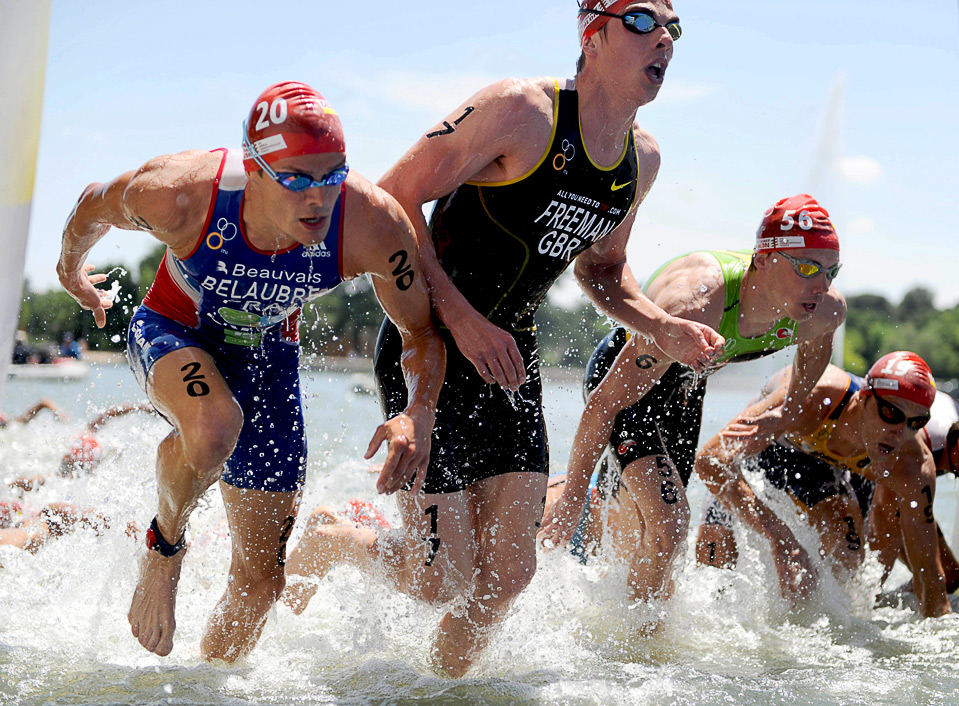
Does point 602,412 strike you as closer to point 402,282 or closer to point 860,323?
point 402,282

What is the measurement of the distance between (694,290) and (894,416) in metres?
1.70

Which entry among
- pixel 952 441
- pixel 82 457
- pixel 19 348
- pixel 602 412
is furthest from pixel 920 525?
pixel 19 348

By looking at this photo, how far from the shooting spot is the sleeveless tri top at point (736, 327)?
4.76 m

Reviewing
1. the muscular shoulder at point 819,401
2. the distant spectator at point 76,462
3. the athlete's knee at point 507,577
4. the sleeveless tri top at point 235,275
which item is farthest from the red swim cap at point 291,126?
the distant spectator at point 76,462

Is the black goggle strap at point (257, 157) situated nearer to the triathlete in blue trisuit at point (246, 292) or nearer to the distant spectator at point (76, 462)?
the triathlete in blue trisuit at point (246, 292)

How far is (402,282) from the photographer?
3305mm

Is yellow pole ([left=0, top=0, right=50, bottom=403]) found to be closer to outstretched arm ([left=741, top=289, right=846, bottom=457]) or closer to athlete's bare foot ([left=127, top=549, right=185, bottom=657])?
athlete's bare foot ([left=127, top=549, right=185, bottom=657])

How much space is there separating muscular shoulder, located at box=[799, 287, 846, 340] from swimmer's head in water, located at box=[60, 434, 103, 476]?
17.0 feet

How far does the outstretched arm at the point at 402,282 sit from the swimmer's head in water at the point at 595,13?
112 centimetres

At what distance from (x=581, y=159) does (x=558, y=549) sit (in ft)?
6.35

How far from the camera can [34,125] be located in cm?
392

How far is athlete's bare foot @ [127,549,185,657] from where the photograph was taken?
3314 mm

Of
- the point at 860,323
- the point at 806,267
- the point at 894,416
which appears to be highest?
the point at 860,323

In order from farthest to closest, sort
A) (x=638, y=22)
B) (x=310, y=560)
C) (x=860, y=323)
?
(x=860, y=323), (x=310, y=560), (x=638, y=22)
